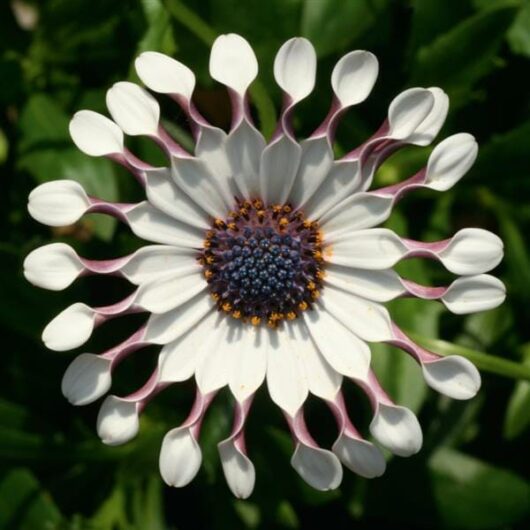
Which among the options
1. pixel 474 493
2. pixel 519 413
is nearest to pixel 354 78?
pixel 519 413

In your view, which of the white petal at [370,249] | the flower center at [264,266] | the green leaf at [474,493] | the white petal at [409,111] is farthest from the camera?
the green leaf at [474,493]

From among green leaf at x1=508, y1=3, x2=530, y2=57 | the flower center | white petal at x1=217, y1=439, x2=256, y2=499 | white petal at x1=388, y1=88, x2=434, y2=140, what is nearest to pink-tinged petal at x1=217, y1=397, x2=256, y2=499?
white petal at x1=217, y1=439, x2=256, y2=499

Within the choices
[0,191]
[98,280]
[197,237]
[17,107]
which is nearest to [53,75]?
[17,107]

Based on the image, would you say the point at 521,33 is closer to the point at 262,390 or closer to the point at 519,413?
the point at 519,413

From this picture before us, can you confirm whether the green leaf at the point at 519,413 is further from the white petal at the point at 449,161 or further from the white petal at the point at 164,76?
the white petal at the point at 164,76

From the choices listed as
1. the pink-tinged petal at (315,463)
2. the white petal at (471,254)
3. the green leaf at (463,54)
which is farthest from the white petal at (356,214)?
the green leaf at (463,54)
